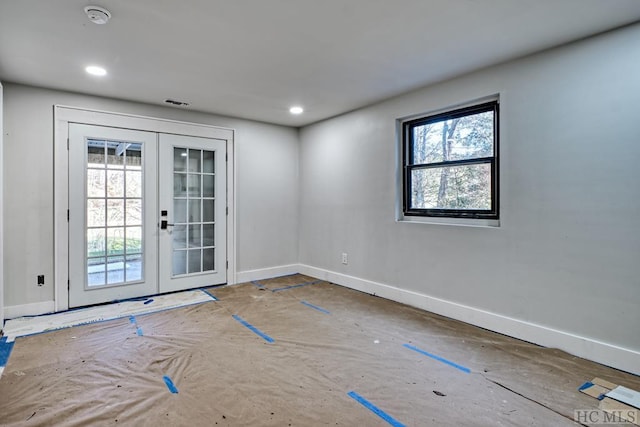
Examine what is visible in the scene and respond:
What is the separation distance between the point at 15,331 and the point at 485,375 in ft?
14.0

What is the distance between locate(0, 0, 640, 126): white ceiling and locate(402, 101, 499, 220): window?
50 cm

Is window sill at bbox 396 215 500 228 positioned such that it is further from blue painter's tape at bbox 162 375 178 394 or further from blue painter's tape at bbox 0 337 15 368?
blue painter's tape at bbox 0 337 15 368

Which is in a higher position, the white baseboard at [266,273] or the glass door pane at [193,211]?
the glass door pane at [193,211]

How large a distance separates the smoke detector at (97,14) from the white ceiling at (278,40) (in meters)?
0.04

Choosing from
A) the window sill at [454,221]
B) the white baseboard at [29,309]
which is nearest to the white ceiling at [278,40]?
the window sill at [454,221]

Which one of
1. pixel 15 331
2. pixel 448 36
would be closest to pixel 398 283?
pixel 448 36

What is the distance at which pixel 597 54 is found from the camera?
2.74 m

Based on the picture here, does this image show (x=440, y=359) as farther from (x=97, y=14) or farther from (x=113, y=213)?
(x=113, y=213)

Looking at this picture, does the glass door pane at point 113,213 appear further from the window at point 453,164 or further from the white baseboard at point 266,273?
the window at point 453,164

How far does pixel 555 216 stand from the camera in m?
2.98

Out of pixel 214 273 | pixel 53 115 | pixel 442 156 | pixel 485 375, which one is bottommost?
pixel 485 375

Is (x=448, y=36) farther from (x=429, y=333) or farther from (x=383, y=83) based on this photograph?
(x=429, y=333)

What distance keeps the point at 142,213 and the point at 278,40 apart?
9.74 feet

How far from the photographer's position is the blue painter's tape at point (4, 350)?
109 inches
